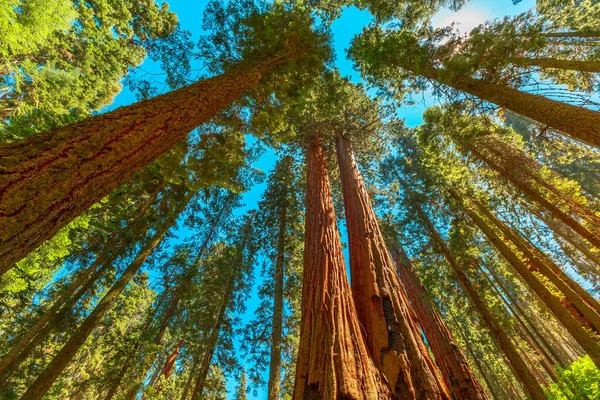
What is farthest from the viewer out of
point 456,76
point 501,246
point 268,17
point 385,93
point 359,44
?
point 385,93

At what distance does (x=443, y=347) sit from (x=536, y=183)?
616 cm

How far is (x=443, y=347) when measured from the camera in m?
6.16

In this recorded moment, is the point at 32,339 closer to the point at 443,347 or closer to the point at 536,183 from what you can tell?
the point at 443,347

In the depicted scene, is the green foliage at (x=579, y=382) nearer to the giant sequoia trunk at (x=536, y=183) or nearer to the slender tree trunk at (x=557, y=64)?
the giant sequoia trunk at (x=536, y=183)

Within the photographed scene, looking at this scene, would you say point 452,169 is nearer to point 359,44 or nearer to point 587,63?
point 587,63

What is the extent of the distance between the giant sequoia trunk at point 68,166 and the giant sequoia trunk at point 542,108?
5828 millimetres

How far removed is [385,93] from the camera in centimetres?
858

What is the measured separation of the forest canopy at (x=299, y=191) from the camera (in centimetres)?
251

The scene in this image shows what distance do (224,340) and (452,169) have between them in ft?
34.9

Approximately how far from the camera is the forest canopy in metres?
2.51

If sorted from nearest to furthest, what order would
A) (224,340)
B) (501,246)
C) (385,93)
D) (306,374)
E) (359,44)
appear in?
(306,374), (501,246), (359,44), (385,93), (224,340)

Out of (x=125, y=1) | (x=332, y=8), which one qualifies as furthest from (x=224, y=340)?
(x=125, y=1)

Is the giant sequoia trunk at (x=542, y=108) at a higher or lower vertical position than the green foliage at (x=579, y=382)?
higher

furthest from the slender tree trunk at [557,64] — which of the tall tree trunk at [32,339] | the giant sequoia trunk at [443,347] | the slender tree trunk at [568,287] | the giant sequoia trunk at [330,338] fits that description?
the tall tree trunk at [32,339]
